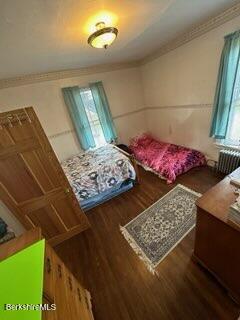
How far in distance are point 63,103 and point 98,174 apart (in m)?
2.12

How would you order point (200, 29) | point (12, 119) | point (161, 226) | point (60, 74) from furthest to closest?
1. point (60, 74)
2. point (200, 29)
3. point (161, 226)
4. point (12, 119)

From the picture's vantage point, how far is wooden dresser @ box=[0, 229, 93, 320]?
75 cm

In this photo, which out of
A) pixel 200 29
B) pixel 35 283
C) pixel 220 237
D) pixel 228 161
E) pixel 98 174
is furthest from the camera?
pixel 98 174

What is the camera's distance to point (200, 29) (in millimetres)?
2682

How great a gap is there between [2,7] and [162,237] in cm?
287

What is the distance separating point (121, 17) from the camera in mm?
1776

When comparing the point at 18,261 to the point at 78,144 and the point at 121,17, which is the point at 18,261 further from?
the point at 78,144

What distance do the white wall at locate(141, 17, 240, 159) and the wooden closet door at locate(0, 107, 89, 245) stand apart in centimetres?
300

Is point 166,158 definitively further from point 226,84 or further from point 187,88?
point 226,84

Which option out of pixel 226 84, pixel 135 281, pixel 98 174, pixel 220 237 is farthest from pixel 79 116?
pixel 220 237

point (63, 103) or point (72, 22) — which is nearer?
point (72, 22)

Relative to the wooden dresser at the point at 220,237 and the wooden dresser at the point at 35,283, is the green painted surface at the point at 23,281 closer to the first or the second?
the wooden dresser at the point at 35,283

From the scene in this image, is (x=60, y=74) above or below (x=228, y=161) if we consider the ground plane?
above

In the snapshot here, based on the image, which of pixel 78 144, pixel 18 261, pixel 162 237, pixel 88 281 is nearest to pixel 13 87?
pixel 78 144
